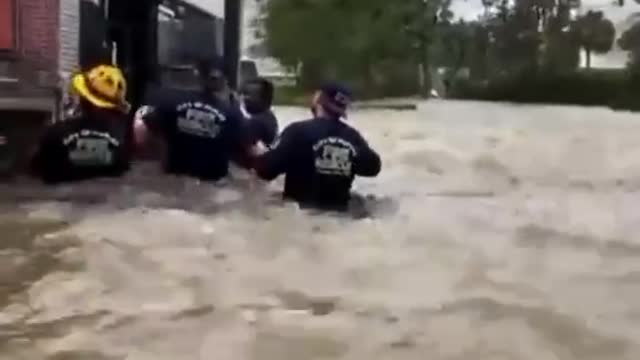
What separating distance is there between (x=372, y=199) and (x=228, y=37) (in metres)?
8.12

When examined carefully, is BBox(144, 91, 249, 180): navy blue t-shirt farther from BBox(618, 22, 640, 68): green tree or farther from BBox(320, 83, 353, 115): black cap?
BBox(618, 22, 640, 68): green tree

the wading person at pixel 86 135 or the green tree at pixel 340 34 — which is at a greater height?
the green tree at pixel 340 34

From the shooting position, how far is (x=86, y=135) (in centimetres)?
1032

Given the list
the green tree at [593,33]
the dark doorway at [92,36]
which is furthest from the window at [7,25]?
the green tree at [593,33]

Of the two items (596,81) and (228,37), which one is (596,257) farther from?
(596,81)

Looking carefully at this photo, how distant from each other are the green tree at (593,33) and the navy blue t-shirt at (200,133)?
51.3 meters

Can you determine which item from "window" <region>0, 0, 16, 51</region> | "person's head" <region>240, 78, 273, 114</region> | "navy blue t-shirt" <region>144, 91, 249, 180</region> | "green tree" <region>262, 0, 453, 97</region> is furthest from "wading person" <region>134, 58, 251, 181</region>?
"green tree" <region>262, 0, 453, 97</region>

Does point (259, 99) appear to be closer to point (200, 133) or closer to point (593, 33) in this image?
point (200, 133)

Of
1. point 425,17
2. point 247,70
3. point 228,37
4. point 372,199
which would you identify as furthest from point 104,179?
point 425,17

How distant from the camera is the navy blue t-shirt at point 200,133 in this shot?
36.4ft

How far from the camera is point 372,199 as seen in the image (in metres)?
11.5

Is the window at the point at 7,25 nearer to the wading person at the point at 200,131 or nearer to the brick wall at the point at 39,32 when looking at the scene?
the brick wall at the point at 39,32

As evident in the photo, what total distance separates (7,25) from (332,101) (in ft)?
8.77

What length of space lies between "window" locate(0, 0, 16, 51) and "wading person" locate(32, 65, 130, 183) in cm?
A: 57
